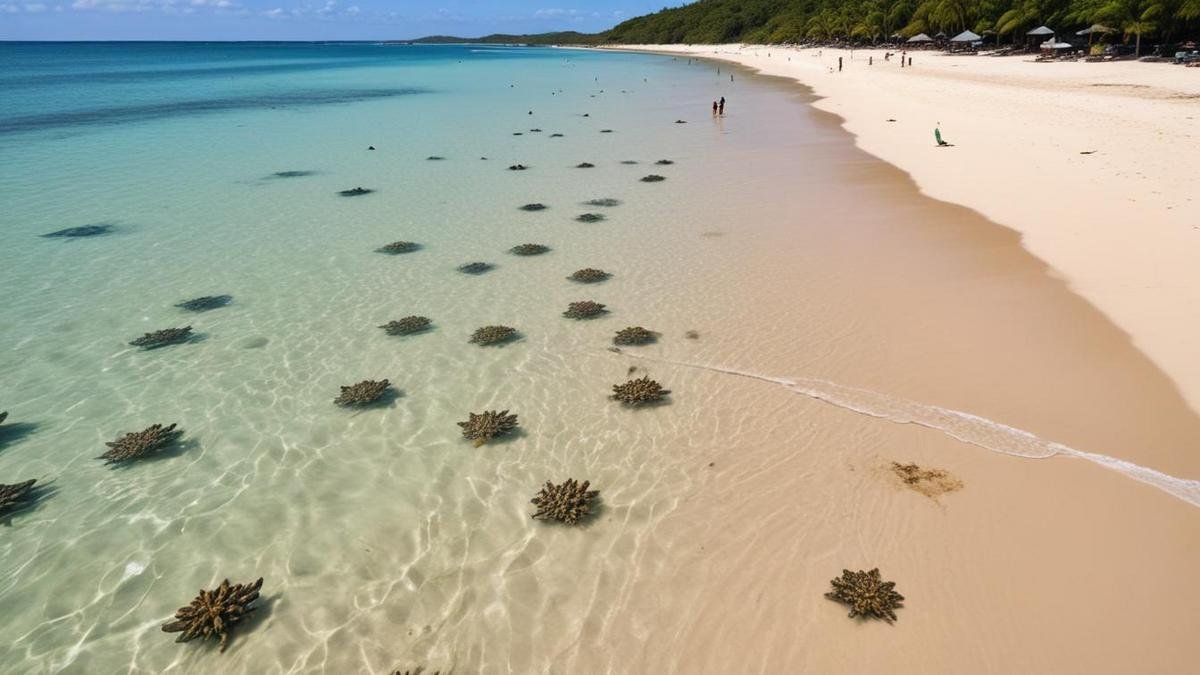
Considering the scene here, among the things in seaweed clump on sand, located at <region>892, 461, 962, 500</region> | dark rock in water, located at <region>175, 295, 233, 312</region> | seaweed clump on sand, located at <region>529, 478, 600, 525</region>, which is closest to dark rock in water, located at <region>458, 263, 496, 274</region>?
dark rock in water, located at <region>175, 295, 233, 312</region>

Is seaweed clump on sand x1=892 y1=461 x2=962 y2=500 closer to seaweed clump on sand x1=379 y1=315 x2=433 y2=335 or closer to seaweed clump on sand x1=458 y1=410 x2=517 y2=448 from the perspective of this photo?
seaweed clump on sand x1=458 y1=410 x2=517 y2=448

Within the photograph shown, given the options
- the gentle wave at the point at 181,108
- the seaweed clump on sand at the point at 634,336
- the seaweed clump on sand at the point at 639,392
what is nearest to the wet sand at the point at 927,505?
the seaweed clump on sand at the point at 639,392

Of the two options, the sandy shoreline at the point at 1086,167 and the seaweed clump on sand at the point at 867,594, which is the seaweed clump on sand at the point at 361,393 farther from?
the sandy shoreline at the point at 1086,167

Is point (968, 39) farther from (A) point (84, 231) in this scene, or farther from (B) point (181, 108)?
(A) point (84, 231)

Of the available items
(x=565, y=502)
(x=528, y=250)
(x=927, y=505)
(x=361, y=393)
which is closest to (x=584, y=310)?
(x=528, y=250)

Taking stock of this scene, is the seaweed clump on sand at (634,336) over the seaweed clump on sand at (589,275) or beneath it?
beneath

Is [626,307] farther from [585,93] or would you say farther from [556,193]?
[585,93]
